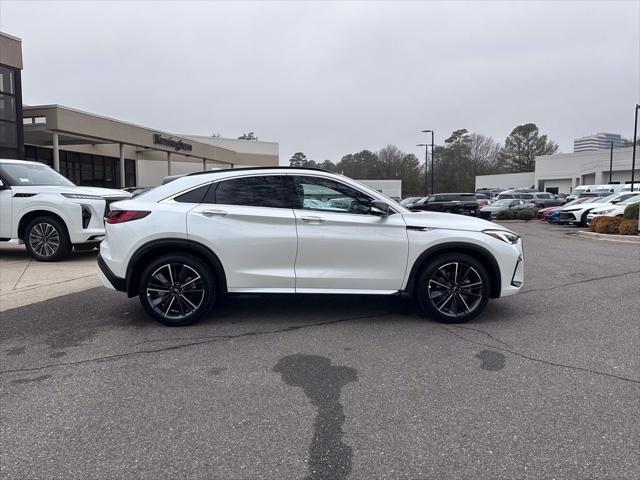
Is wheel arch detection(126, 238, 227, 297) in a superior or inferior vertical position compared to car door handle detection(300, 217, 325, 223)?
inferior

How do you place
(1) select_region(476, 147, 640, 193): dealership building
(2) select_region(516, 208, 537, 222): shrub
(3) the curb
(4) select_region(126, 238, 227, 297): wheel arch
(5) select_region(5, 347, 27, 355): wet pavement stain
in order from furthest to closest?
(1) select_region(476, 147, 640, 193): dealership building, (2) select_region(516, 208, 537, 222): shrub, (3) the curb, (4) select_region(126, 238, 227, 297): wheel arch, (5) select_region(5, 347, 27, 355): wet pavement stain

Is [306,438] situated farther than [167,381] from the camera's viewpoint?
No

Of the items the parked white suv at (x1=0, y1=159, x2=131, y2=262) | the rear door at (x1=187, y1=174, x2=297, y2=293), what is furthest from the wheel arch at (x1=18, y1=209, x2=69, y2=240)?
the rear door at (x1=187, y1=174, x2=297, y2=293)

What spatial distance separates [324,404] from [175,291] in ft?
8.15

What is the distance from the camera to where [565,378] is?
4.01m

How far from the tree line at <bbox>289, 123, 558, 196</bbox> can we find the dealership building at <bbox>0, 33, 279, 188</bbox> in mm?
41730

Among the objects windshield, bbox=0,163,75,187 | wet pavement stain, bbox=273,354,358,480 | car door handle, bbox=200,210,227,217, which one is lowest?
wet pavement stain, bbox=273,354,358,480

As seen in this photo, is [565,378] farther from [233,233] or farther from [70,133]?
[70,133]

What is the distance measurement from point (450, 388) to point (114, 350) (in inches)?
121

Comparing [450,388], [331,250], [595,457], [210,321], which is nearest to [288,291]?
[331,250]

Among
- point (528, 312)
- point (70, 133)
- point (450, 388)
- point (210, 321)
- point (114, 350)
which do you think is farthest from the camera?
point (70, 133)

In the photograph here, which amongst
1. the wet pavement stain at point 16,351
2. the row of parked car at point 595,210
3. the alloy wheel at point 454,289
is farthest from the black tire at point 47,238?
the row of parked car at point 595,210

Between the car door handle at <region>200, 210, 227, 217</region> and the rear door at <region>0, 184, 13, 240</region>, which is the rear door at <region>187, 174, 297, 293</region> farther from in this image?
the rear door at <region>0, 184, 13, 240</region>

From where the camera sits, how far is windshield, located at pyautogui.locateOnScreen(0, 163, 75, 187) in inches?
378
